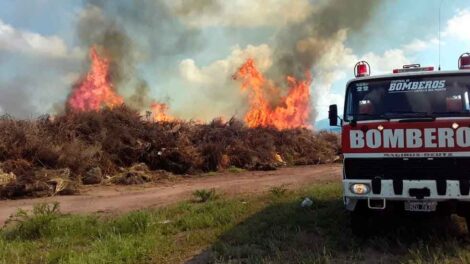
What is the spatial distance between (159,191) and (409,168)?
9524 millimetres

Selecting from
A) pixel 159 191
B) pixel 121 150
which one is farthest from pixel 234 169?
pixel 159 191

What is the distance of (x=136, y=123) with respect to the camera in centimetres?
2000

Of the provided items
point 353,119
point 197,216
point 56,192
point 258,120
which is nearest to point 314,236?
point 353,119

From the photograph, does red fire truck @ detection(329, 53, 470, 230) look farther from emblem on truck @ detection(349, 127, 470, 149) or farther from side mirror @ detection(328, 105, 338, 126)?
side mirror @ detection(328, 105, 338, 126)

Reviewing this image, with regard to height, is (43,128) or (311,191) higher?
(43,128)

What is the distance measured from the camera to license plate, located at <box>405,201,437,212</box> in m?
6.66

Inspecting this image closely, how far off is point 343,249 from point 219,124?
16.4m

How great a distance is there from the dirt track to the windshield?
21.9ft

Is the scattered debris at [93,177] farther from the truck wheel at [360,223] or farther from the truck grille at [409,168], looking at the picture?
the truck grille at [409,168]

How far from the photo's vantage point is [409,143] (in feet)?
22.5

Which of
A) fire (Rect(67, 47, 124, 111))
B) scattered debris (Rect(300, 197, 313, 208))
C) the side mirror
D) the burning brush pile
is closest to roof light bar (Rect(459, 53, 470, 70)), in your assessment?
the side mirror

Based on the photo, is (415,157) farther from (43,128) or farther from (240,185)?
(43,128)

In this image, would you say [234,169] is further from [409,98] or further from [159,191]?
[409,98]

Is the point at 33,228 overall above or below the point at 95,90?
below
